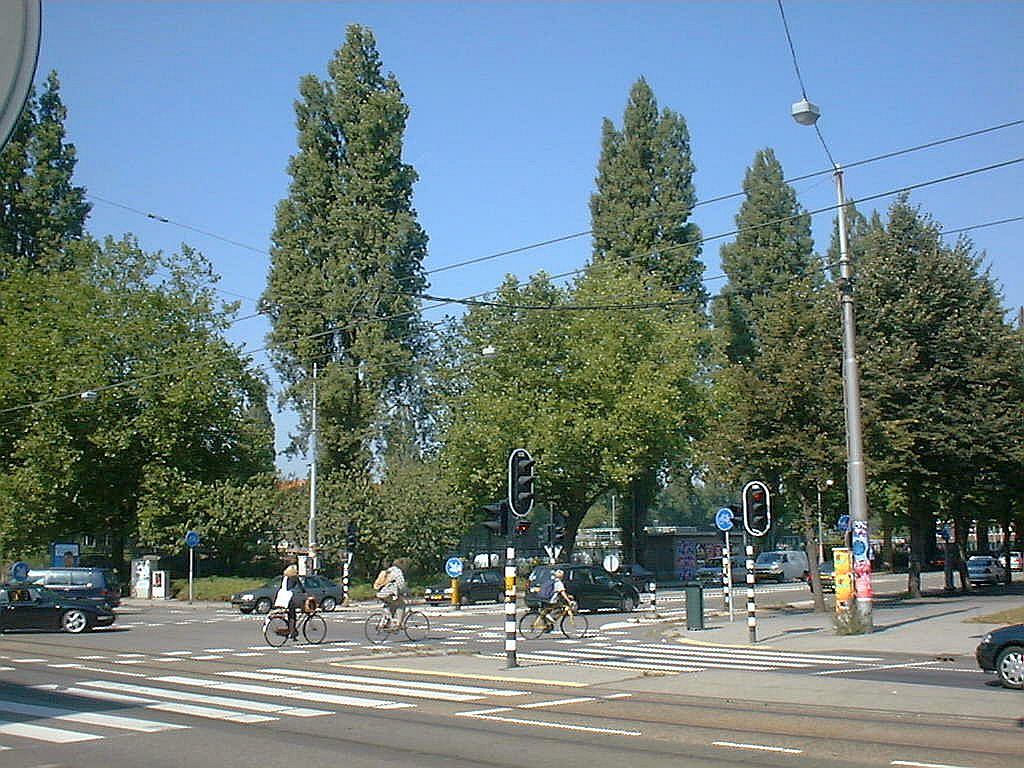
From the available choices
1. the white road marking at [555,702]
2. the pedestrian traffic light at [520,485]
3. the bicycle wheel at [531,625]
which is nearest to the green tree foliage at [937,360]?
the bicycle wheel at [531,625]

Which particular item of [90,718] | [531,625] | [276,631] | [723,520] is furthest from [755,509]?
[90,718]

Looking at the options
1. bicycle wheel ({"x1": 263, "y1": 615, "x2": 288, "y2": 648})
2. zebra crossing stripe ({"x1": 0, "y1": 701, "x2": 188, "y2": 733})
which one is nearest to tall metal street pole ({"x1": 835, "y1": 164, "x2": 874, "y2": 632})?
bicycle wheel ({"x1": 263, "y1": 615, "x2": 288, "y2": 648})

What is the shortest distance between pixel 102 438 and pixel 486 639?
30.4 meters

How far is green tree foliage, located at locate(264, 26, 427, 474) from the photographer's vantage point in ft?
159

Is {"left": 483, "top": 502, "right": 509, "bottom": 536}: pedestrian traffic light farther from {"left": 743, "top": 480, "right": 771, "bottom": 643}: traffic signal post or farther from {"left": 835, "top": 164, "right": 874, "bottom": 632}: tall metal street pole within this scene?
{"left": 835, "top": 164, "right": 874, "bottom": 632}: tall metal street pole

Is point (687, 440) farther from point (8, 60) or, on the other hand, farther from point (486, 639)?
point (8, 60)

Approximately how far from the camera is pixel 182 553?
2151 inches

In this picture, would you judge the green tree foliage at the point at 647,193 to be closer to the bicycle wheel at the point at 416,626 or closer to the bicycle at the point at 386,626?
the bicycle wheel at the point at 416,626

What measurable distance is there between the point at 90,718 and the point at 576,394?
41678 mm

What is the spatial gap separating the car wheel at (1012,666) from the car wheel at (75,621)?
2272 centimetres

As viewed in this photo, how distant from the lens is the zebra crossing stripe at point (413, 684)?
50.0 feet

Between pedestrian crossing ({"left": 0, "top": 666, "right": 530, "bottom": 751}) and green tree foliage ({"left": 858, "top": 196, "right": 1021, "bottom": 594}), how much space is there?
75.5 feet

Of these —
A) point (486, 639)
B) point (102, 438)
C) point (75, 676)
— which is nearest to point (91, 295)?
point (102, 438)

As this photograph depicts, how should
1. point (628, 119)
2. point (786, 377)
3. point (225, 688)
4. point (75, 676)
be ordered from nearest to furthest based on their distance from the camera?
point (225, 688), point (75, 676), point (786, 377), point (628, 119)
